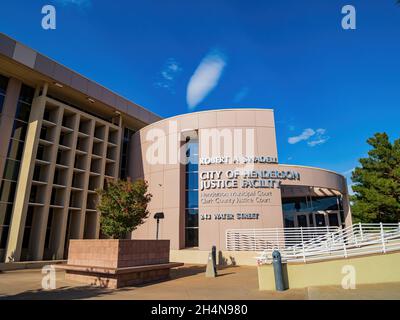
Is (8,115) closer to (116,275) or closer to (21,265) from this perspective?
(21,265)

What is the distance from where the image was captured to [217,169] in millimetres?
19891

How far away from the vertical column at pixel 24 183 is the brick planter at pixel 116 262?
7931 millimetres

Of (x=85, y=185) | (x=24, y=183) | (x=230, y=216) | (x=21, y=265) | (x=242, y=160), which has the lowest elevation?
(x=21, y=265)

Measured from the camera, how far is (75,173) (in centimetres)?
2311

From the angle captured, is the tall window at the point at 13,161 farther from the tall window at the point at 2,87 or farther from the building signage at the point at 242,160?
the building signage at the point at 242,160

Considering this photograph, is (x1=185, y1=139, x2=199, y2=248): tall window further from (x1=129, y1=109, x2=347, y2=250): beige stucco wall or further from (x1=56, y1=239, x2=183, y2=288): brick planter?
(x1=56, y1=239, x2=183, y2=288): brick planter

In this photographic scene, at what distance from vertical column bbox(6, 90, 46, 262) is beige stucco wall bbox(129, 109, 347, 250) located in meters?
8.35

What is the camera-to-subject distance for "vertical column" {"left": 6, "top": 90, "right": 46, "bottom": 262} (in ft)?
57.3

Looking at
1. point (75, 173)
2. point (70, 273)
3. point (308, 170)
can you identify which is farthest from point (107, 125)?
point (308, 170)

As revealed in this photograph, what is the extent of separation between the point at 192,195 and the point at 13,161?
44.0 ft

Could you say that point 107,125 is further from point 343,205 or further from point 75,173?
point 343,205

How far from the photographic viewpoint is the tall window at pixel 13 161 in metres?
18.2

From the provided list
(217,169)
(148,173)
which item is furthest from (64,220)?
(217,169)
